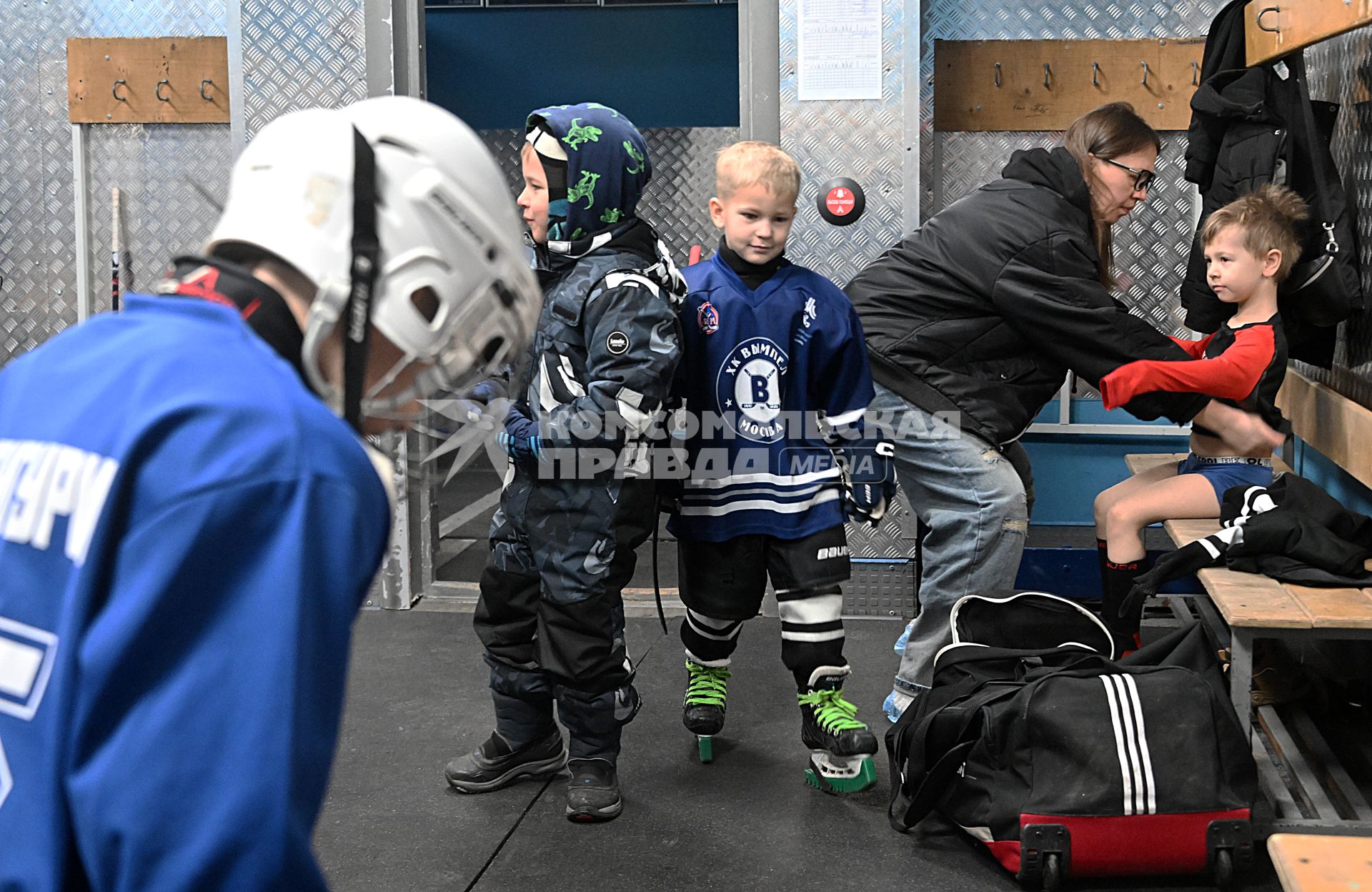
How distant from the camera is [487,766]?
337 cm

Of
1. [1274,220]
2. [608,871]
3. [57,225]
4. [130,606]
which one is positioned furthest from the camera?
[57,225]

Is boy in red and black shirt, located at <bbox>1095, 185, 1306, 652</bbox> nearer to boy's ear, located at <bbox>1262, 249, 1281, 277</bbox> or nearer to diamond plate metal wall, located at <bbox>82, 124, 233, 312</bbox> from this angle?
boy's ear, located at <bbox>1262, 249, 1281, 277</bbox>

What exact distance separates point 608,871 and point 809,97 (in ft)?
9.71

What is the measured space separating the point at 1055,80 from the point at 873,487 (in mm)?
2976

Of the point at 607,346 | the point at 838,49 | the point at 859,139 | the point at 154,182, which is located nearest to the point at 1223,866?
the point at 607,346

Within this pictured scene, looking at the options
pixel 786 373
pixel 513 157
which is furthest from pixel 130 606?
pixel 513 157

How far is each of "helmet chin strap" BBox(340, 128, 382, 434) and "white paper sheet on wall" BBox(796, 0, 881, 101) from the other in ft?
12.9

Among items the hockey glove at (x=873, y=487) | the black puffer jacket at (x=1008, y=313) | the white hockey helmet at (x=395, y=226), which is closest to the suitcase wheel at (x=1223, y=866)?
the hockey glove at (x=873, y=487)

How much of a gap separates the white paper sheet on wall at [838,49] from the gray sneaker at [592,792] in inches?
105

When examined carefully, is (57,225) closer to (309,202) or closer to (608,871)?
(608,871)

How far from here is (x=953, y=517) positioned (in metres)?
3.67

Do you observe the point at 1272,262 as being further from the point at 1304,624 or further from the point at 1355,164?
the point at 1304,624

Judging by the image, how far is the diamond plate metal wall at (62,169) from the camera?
19.0ft

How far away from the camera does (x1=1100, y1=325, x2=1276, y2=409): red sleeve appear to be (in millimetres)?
3471
